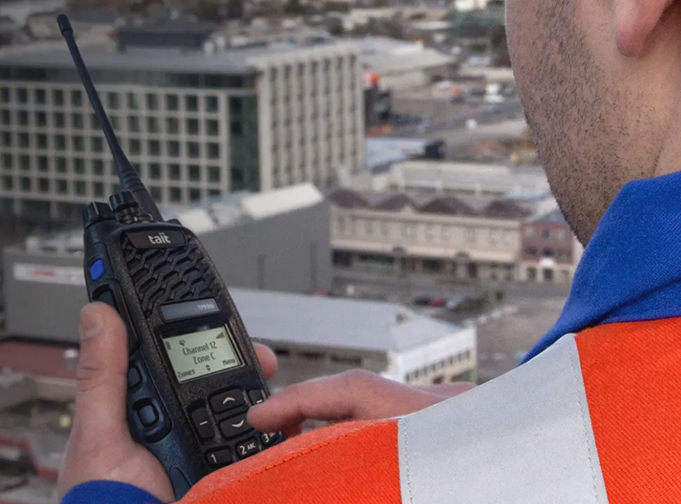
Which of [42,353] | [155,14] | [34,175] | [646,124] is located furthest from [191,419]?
[155,14]

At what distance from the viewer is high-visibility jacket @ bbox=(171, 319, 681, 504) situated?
16cm

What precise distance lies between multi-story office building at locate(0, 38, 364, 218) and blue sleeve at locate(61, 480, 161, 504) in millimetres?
7019

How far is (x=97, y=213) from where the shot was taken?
0.30m

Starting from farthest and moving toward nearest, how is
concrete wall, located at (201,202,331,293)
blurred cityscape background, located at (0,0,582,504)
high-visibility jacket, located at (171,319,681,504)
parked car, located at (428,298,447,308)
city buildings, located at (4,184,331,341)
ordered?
parked car, located at (428,298,447,308) → concrete wall, located at (201,202,331,293) → city buildings, located at (4,184,331,341) → blurred cityscape background, located at (0,0,582,504) → high-visibility jacket, located at (171,319,681,504)

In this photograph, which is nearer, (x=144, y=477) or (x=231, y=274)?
(x=144, y=477)

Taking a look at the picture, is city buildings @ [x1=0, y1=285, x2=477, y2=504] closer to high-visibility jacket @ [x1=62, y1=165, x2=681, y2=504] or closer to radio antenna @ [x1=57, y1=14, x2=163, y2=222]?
radio antenna @ [x1=57, y1=14, x2=163, y2=222]

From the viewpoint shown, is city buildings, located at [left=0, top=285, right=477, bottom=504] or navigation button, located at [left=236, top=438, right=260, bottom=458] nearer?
navigation button, located at [left=236, top=438, right=260, bottom=458]

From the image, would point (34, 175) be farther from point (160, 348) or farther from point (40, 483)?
point (160, 348)

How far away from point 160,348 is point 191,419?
2cm

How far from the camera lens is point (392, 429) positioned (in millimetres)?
181

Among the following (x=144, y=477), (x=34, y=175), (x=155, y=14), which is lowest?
(x=34, y=175)

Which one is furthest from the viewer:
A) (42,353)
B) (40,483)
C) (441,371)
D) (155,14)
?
(155,14)

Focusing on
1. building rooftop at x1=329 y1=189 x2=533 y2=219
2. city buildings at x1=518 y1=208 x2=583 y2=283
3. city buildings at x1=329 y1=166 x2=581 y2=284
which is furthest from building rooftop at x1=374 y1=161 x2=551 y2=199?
city buildings at x1=518 y1=208 x2=583 y2=283

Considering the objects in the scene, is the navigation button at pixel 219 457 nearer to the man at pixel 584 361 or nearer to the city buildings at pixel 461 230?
the man at pixel 584 361
